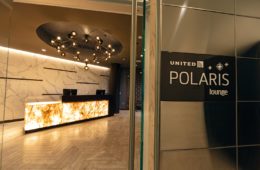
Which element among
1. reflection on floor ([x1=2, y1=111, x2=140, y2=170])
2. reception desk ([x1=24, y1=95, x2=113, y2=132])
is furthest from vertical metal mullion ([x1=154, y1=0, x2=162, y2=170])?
reception desk ([x1=24, y1=95, x2=113, y2=132])

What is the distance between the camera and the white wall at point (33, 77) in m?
8.03

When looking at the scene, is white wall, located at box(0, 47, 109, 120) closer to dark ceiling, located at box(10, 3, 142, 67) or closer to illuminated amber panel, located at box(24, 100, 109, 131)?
illuminated amber panel, located at box(24, 100, 109, 131)

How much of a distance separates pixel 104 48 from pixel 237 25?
22.4 feet

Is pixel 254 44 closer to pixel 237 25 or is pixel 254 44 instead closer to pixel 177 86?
pixel 237 25

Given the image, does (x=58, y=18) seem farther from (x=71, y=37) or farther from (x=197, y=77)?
(x=197, y=77)

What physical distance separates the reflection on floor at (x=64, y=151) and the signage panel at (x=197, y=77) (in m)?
2.64

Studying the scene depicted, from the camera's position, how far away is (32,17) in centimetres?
432

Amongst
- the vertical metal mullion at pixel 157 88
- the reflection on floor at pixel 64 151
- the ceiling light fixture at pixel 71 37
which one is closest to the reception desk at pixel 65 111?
the reflection on floor at pixel 64 151

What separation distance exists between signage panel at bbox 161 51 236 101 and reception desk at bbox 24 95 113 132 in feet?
19.9

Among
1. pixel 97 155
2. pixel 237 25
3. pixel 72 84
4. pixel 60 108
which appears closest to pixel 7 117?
pixel 60 108

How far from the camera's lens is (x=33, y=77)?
8.86m

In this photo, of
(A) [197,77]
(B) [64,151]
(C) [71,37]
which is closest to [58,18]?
(C) [71,37]

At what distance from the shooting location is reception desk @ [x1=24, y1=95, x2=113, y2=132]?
5.96 metres

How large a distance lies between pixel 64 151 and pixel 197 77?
13.3 ft
